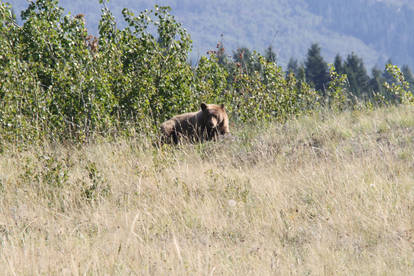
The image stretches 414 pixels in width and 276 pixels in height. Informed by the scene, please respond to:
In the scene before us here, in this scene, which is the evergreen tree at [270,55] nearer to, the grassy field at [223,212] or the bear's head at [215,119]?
the bear's head at [215,119]

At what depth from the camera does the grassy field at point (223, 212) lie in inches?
141

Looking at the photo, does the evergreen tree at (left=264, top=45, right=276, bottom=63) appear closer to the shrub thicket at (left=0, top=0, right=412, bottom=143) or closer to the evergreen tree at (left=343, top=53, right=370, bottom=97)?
the shrub thicket at (left=0, top=0, right=412, bottom=143)

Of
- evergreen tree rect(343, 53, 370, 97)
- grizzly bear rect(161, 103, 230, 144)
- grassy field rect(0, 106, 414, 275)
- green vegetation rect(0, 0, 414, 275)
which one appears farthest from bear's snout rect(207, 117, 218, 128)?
evergreen tree rect(343, 53, 370, 97)

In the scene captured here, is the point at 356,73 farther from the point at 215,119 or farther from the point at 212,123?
the point at 212,123

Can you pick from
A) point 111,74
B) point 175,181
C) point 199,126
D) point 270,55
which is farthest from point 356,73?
point 175,181

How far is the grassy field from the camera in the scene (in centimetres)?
358

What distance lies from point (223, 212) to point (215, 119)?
4.18 m

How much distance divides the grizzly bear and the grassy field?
4.76 ft

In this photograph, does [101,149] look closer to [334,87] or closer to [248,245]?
[248,245]

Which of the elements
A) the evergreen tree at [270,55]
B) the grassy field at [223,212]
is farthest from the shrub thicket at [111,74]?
the grassy field at [223,212]

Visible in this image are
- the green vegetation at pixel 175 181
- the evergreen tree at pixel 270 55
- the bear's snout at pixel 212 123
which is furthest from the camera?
the evergreen tree at pixel 270 55

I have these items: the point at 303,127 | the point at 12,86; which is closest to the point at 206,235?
the point at 303,127

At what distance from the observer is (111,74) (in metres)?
10.9

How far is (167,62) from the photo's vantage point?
36.3 ft
